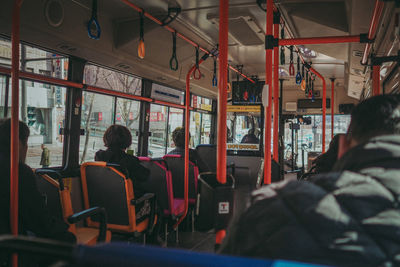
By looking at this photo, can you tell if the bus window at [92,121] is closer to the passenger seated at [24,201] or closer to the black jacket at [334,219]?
the passenger seated at [24,201]

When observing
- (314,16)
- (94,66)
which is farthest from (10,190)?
(314,16)

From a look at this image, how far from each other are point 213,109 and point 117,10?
4150 millimetres

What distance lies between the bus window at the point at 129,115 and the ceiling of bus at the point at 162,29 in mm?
493

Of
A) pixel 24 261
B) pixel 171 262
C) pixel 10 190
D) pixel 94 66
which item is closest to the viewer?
pixel 171 262

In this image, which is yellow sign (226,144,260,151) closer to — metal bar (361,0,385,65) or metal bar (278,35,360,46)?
metal bar (278,35,360,46)

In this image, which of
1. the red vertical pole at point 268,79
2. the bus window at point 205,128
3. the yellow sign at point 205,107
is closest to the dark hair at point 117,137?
the red vertical pole at point 268,79

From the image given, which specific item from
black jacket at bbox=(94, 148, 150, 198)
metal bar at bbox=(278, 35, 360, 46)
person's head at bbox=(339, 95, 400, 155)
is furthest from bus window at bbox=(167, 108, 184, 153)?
person's head at bbox=(339, 95, 400, 155)

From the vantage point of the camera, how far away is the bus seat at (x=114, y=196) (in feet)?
9.30

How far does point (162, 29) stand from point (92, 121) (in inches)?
64.3

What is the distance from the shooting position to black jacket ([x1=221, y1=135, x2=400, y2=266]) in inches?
26.2

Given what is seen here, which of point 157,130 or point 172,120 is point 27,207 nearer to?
point 157,130

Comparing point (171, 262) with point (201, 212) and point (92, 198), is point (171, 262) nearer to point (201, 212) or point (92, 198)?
point (201, 212)

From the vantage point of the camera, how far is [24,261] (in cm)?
218

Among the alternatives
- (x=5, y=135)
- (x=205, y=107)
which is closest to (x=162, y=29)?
(x=5, y=135)
